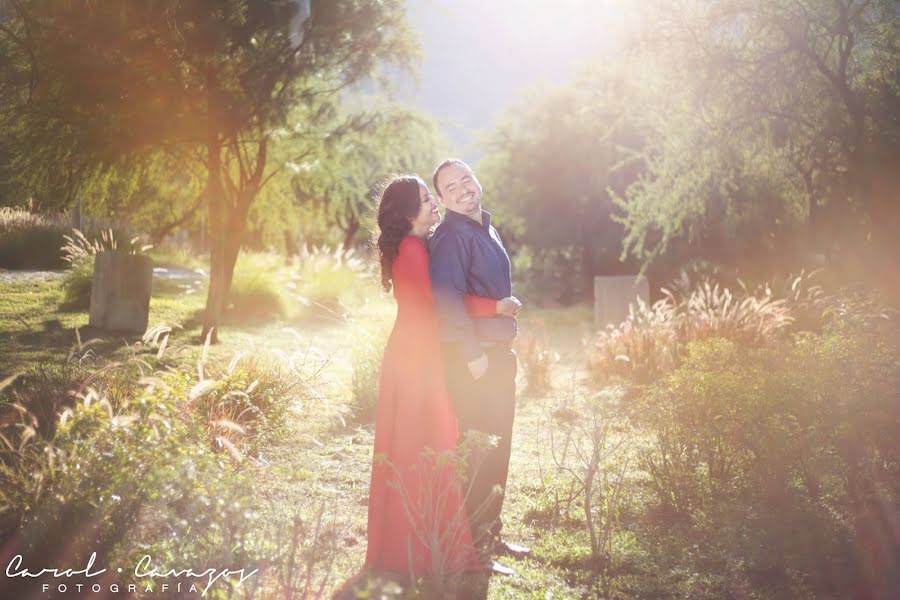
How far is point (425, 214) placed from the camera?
13.3 feet

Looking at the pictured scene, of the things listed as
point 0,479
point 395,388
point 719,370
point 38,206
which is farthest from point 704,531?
A: point 38,206

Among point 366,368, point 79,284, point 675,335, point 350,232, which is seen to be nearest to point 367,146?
point 79,284

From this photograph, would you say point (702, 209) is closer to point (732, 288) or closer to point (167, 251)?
point (732, 288)

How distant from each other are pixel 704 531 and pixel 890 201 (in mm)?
8549

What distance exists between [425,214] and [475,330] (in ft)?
2.16

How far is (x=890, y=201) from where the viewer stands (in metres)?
11.3

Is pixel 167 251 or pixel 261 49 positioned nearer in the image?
pixel 261 49

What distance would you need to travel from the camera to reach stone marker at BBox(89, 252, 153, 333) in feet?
31.9

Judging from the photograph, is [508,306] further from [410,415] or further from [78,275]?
[78,275]

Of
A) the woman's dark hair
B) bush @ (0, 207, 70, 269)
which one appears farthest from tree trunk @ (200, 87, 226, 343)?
the woman's dark hair

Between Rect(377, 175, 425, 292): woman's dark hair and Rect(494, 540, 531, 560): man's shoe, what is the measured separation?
176 centimetres

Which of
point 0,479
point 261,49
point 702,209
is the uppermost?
point 261,49

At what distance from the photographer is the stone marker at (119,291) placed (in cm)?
973

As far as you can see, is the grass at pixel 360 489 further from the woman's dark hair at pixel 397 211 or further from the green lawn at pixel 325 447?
the woman's dark hair at pixel 397 211
